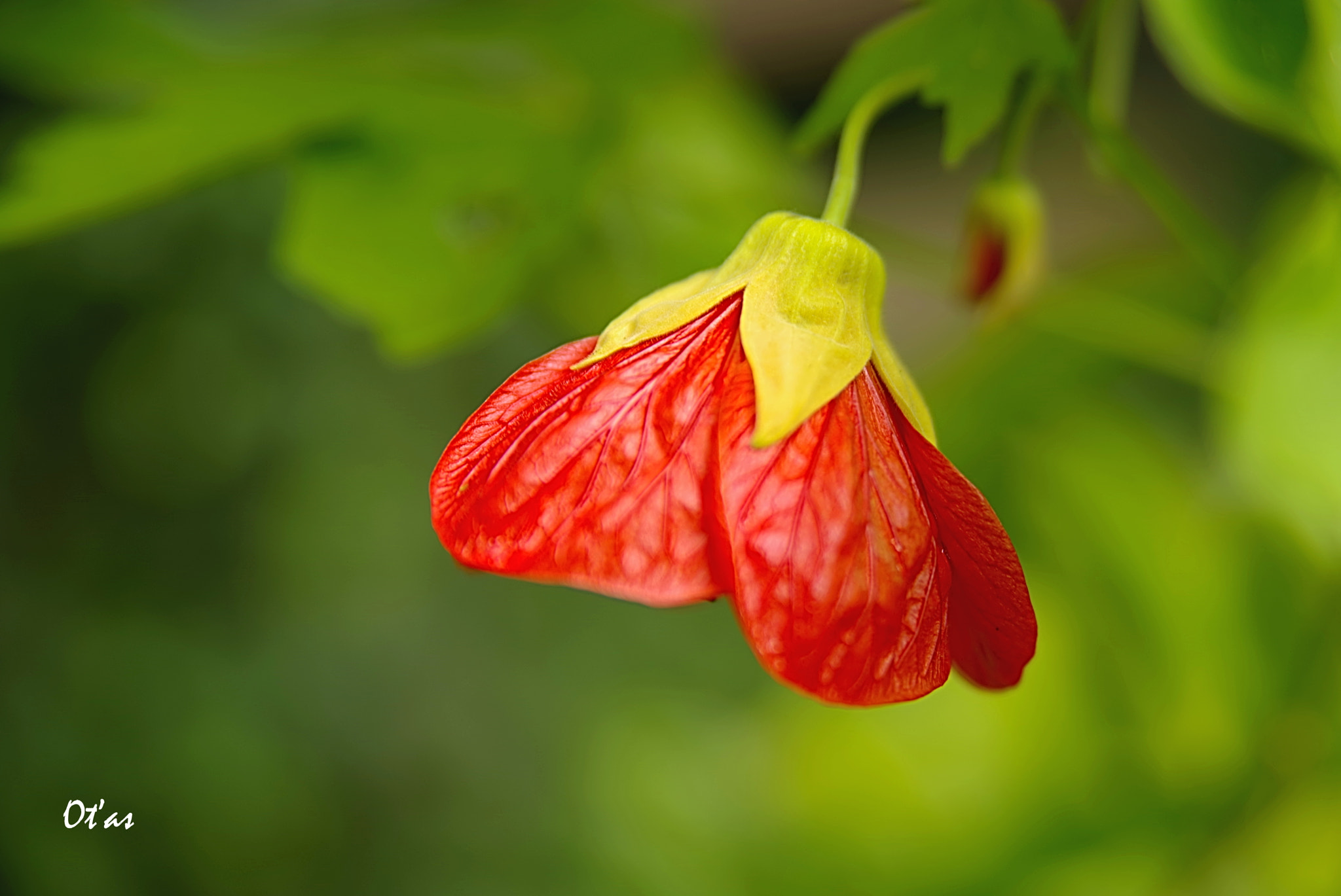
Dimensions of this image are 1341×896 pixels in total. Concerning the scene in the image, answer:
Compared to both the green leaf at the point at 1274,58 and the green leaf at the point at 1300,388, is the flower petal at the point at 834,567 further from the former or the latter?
the green leaf at the point at 1300,388

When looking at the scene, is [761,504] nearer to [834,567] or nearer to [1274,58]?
[834,567]

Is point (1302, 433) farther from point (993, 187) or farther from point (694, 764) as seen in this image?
point (694, 764)

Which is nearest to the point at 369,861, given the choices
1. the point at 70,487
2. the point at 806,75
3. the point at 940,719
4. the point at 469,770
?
the point at 469,770

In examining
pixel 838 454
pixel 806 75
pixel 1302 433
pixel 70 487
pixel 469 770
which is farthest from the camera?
pixel 806 75
